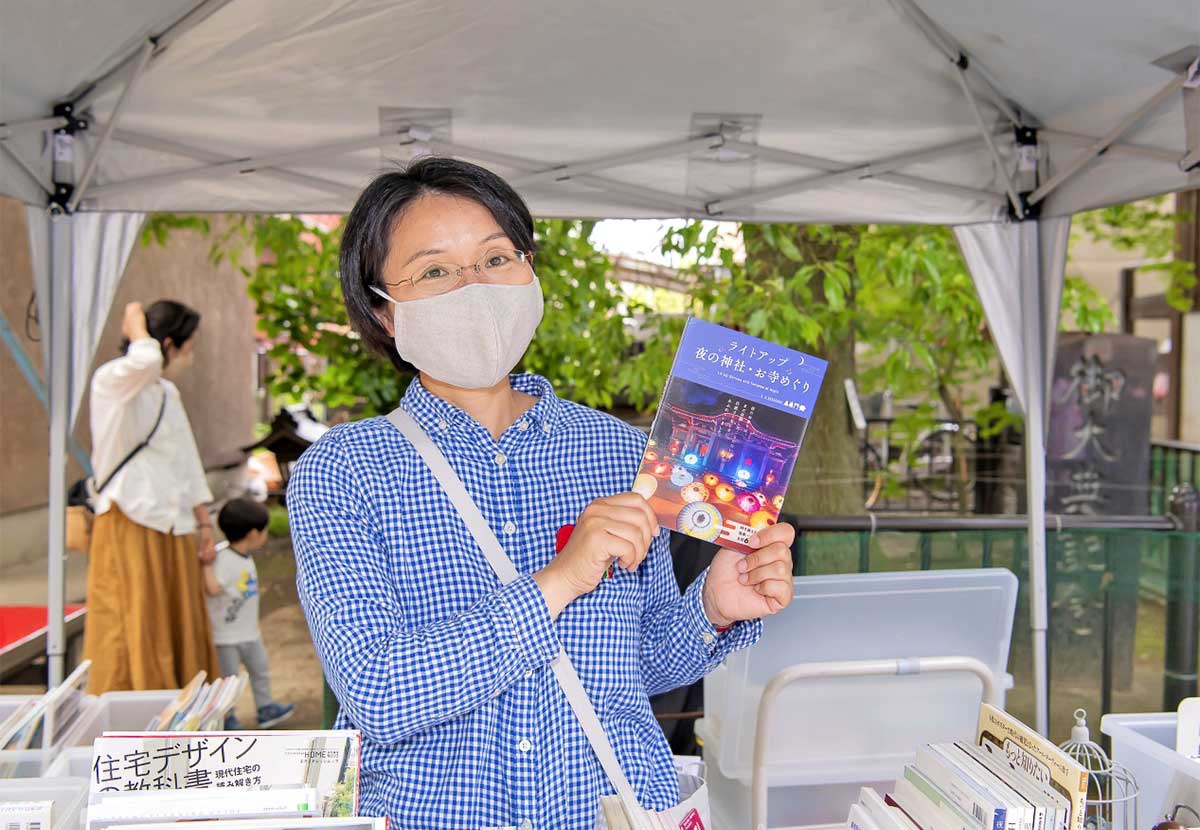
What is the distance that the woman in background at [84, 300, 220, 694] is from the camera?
448cm

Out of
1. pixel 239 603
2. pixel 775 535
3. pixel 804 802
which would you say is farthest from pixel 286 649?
pixel 775 535

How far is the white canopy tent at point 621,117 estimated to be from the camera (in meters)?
2.71

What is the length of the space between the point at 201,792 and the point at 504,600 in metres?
0.42

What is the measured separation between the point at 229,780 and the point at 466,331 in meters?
0.69

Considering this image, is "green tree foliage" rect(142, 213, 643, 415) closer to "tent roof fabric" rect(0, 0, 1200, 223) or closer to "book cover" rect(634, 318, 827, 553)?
"tent roof fabric" rect(0, 0, 1200, 223)

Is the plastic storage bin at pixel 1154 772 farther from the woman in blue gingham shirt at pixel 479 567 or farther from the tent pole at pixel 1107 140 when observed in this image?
the tent pole at pixel 1107 140

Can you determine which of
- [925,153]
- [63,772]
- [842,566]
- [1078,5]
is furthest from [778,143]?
[63,772]

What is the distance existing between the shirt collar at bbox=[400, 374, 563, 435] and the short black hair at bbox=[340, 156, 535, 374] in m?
0.15

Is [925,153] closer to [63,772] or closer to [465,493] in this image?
[465,493]

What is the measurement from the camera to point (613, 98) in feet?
10.2

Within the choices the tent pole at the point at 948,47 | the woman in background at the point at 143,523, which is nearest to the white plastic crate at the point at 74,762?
the woman in background at the point at 143,523

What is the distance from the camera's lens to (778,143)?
331 cm

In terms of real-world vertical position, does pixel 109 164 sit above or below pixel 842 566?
above

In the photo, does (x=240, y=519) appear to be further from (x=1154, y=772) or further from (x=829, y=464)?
(x=1154, y=772)
